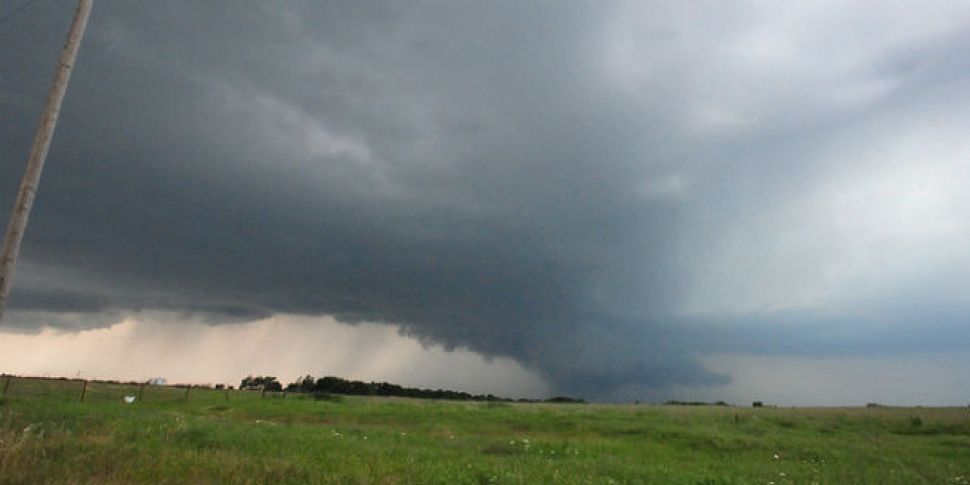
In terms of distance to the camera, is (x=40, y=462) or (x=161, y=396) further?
(x=161, y=396)

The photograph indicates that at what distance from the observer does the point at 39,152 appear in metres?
14.5

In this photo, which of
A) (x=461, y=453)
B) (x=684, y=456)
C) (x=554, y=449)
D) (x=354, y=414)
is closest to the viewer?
(x=461, y=453)

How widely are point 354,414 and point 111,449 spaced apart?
36.7 metres

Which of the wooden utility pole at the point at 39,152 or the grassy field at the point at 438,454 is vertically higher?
the wooden utility pole at the point at 39,152

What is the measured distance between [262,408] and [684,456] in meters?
38.0

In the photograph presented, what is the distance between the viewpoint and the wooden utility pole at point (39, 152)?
13500mm

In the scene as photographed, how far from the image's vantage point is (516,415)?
51.9 m

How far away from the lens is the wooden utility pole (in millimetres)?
13500

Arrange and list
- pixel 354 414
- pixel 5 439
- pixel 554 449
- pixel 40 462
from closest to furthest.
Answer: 1. pixel 40 462
2. pixel 5 439
3. pixel 554 449
4. pixel 354 414

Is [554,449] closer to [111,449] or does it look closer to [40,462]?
[111,449]

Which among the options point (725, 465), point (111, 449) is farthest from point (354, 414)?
point (111, 449)

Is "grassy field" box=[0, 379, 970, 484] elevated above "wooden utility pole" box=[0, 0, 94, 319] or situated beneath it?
situated beneath

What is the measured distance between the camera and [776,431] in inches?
1748

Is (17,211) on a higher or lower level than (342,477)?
higher
